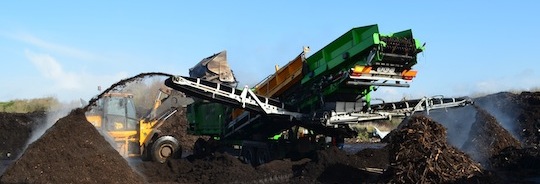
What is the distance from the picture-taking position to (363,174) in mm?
12055

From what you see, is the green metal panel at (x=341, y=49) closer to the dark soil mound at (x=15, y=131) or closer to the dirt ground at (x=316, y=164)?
the dirt ground at (x=316, y=164)

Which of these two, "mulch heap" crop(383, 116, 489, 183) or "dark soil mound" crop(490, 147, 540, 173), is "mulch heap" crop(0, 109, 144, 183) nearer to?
"mulch heap" crop(383, 116, 489, 183)

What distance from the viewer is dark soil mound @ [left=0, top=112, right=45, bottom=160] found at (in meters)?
23.7

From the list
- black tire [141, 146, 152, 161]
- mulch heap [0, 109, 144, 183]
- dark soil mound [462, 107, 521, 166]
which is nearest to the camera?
mulch heap [0, 109, 144, 183]

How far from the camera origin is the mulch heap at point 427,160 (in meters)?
9.51

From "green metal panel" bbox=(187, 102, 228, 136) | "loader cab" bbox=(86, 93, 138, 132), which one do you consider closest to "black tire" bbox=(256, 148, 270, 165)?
"green metal panel" bbox=(187, 102, 228, 136)

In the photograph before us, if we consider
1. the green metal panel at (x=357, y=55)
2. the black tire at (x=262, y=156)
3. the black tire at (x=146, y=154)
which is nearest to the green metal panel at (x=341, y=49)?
the green metal panel at (x=357, y=55)

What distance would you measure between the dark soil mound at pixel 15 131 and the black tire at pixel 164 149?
762cm

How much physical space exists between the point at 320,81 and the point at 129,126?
28.4 feet

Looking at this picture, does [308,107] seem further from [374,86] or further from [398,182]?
[398,182]

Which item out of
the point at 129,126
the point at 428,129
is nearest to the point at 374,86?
the point at 428,129

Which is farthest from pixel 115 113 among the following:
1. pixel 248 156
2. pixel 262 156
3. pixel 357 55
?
pixel 357 55

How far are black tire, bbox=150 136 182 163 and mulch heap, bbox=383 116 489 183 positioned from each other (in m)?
9.90

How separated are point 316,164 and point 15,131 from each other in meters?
17.0
